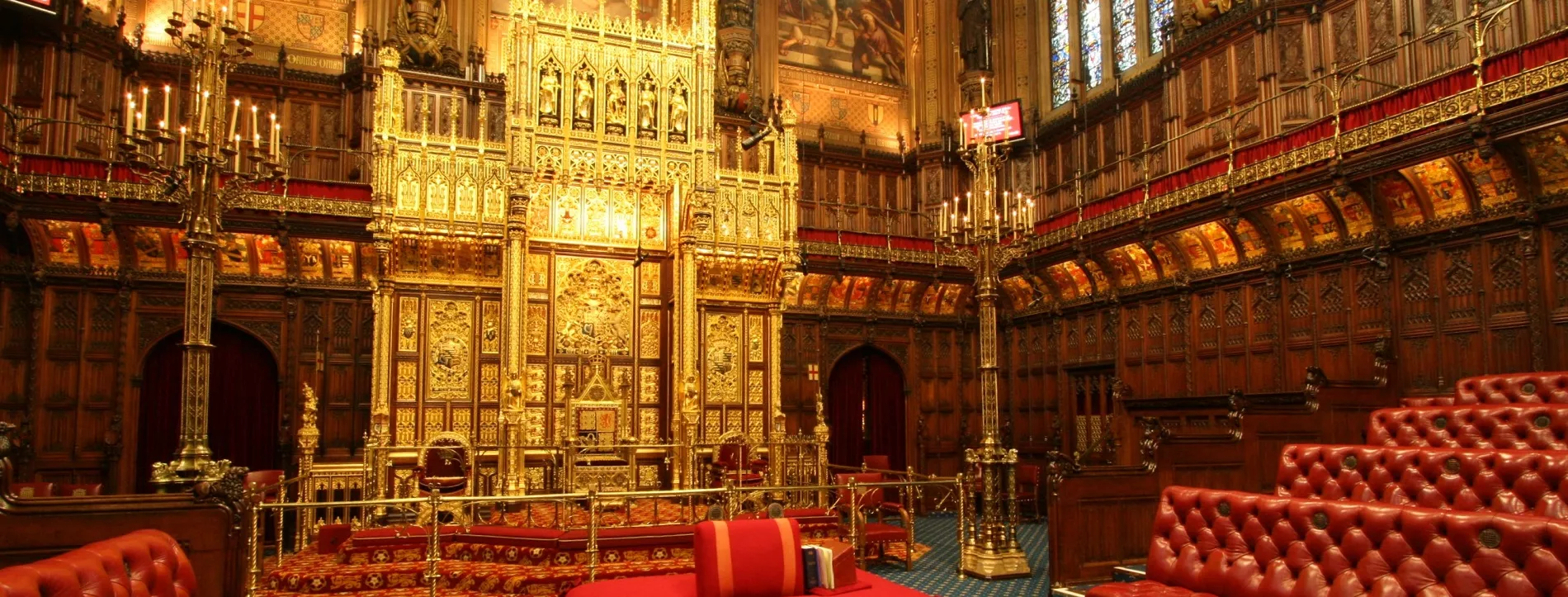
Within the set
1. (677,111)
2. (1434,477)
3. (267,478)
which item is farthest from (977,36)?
(1434,477)

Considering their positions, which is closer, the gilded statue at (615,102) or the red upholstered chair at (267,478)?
the red upholstered chair at (267,478)

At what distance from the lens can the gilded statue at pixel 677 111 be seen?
590 inches

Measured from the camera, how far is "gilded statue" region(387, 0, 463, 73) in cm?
1786

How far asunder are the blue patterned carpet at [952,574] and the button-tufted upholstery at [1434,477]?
2.93 m

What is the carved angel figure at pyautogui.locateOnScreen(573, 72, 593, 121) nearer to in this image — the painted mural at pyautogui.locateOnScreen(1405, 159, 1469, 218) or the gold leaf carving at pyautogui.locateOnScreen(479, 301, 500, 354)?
the gold leaf carving at pyautogui.locateOnScreen(479, 301, 500, 354)

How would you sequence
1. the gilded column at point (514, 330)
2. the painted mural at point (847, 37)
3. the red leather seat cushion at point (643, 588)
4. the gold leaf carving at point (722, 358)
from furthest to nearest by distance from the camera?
the painted mural at point (847, 37) → the gold leaf carving at point (722, 358) → the gilded column at point (514, 330) → the red leather seat cushion at point (643, 588)

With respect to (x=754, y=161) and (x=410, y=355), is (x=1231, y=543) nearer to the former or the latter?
(x=410, y=355)

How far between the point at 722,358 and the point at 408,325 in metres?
4.83

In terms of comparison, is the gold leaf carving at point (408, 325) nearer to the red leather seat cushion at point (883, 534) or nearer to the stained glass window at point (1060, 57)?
the red leather seat cushion at point (883, 534)

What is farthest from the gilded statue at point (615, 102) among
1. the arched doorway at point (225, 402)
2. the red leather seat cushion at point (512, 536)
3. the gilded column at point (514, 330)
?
the arched doorway at point (225, 402)

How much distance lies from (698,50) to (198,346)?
9801 millimetres

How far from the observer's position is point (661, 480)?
1455 cm

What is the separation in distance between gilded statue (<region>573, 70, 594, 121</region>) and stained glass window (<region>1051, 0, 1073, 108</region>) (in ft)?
36.0

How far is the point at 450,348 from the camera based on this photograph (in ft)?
47.8
